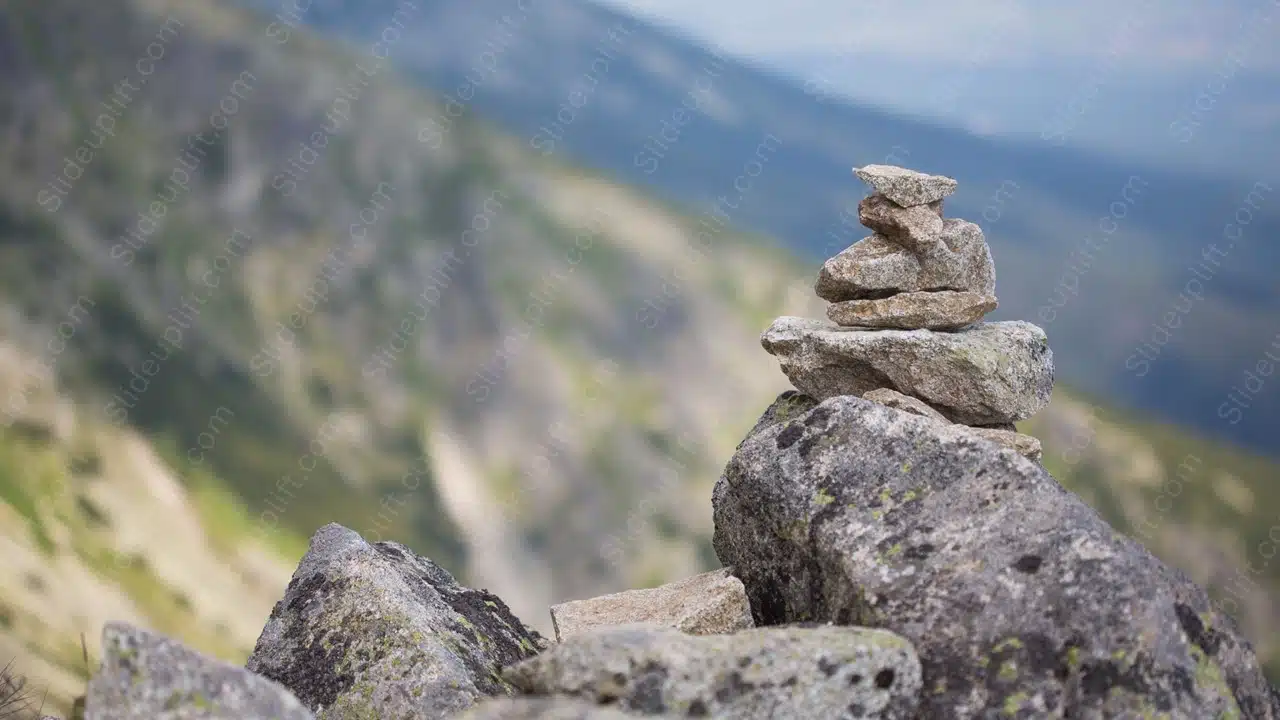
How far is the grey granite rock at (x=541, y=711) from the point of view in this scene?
242 inches

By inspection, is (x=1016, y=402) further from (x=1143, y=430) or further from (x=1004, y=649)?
(x=1143, y=430)

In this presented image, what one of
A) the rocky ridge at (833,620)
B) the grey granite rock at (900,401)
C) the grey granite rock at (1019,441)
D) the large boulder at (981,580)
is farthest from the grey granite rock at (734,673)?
the grey granite rock at (1019,441)

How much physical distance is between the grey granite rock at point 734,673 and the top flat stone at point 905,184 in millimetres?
7709

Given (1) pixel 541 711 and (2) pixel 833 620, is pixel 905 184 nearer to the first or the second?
(2) pixel 833 620

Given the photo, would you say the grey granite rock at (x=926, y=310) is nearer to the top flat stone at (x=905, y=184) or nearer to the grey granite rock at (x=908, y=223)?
the grey granite rock at (x=908, y=223)

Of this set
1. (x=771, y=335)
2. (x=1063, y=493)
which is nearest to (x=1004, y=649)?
(x=1063, y=493)

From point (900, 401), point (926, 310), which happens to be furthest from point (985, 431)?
point (926, 310)

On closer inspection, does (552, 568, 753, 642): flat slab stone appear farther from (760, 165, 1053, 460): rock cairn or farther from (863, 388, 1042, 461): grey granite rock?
(760, 165, 1053, 460): rock cairn

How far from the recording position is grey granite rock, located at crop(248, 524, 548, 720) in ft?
31.8

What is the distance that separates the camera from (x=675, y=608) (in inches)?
438

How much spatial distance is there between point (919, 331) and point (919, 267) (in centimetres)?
107

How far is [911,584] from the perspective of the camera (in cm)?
870

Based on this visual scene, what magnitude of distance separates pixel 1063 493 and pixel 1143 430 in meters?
75.1

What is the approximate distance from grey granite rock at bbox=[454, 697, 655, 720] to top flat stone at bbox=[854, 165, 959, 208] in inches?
365
